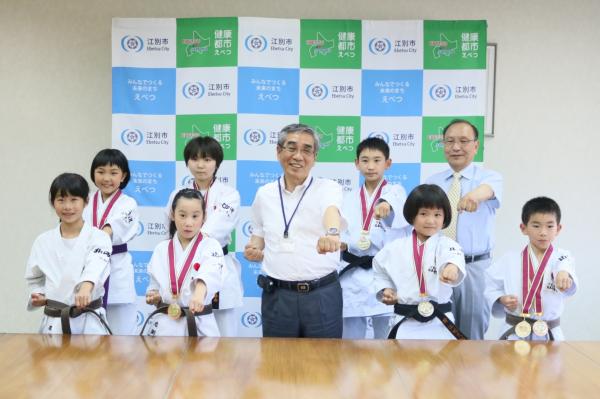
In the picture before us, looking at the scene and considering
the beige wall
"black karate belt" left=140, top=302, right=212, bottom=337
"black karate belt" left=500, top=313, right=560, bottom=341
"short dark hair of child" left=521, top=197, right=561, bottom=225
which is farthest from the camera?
the beige wall

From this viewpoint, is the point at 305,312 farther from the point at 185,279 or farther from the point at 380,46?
the point at 380,46

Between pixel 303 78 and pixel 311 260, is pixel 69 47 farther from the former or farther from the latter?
pixel 311 260

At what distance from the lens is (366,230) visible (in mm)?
3248

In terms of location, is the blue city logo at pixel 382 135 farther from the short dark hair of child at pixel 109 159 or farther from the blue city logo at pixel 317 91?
the short dark hair of child at pixel 109 159

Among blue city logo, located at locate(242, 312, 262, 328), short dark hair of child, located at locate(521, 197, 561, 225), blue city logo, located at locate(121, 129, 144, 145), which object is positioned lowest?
blue city logo, located at locate(242, 312, 262, 328)

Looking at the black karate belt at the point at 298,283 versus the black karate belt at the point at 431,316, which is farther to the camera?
the black karate belt at the point at 298,283

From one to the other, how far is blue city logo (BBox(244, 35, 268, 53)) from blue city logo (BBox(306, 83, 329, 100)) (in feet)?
1.44

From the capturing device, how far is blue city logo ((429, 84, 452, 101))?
419cm

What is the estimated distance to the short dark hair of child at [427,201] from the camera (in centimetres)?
270

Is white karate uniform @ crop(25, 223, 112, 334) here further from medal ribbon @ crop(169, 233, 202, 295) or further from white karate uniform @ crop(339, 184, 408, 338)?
white karate uniform @ crop(339, 184, 408, 338)

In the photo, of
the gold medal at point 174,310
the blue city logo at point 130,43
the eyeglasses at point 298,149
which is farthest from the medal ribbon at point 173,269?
the blue city logo at point 130,43

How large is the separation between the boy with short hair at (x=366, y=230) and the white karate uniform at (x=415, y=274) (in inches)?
18.2

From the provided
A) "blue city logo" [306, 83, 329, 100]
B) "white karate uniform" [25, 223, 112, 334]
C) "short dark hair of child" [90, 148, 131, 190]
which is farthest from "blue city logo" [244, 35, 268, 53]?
"white karate uniform" [25, 223, 112, 334]

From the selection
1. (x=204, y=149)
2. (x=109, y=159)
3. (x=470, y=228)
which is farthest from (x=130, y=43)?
(x=470, y=228)
